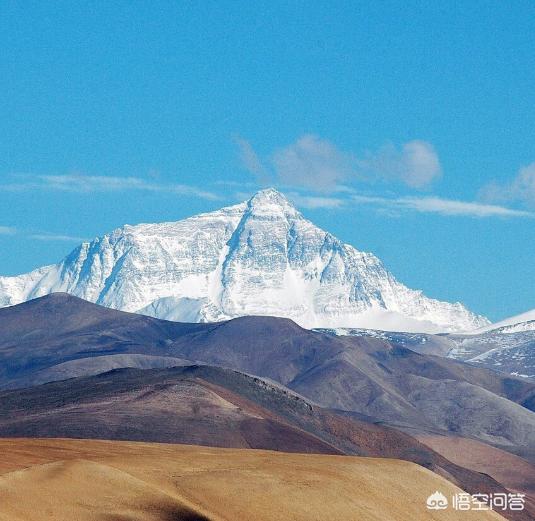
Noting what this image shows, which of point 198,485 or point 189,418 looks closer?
point 198,485

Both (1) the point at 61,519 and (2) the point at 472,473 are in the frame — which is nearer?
(1) the point at 61,519

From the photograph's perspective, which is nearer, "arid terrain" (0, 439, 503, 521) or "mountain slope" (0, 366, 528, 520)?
"arid terrain" (0, 439, 503, 521)

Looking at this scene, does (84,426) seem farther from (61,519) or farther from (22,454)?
(61,519)

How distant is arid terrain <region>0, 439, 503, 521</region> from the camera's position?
6081 centimetres

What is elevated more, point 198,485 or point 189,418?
point 189,418

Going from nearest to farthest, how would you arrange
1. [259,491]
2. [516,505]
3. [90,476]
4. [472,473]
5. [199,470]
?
[90,476], [259,491], [199,470], [516,505], [472,473]

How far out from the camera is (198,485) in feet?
228

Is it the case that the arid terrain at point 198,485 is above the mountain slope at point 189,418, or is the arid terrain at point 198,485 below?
below

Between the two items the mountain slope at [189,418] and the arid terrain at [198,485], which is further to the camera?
the mountain slope at [189,418]

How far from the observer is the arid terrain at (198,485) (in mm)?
60812

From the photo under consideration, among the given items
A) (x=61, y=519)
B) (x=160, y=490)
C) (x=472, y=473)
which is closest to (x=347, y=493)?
(x=160, y=490)

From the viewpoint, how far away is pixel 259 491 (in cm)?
7056

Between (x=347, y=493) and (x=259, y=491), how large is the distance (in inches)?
286

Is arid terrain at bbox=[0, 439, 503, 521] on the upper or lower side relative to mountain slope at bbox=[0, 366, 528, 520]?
lower
